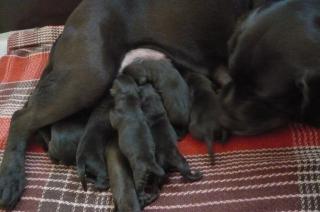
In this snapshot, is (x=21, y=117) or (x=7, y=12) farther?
(x=7, y=12)

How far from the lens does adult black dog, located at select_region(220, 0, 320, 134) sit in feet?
4.67

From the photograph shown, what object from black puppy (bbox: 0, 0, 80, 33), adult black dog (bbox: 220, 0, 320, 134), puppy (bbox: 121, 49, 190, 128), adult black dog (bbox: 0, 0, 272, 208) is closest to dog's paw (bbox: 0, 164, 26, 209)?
adult black dog (bbox: 0, 0, 272, 208)

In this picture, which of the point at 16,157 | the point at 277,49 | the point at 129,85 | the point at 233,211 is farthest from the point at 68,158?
the point at 277,49

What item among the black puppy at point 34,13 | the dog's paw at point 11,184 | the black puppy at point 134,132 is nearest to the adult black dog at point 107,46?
the dog's paw at point 11,184

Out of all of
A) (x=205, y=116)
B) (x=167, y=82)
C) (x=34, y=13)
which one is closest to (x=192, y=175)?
(x=205, y=116)

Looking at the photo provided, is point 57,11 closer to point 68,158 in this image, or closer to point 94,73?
point 94,73

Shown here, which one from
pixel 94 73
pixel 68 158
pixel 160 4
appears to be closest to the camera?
pixel 68 158

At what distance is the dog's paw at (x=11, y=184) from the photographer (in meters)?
1.56

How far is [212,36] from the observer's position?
1907mm

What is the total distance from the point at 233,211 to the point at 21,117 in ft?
2.99

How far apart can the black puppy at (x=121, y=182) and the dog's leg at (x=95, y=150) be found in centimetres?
3

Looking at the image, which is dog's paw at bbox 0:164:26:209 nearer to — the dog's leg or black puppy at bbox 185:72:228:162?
the dog's leg

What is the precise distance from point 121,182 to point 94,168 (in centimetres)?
14

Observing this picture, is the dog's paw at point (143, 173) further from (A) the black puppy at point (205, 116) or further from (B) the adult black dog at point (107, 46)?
(B) the adult black dog at point (107, 46)
